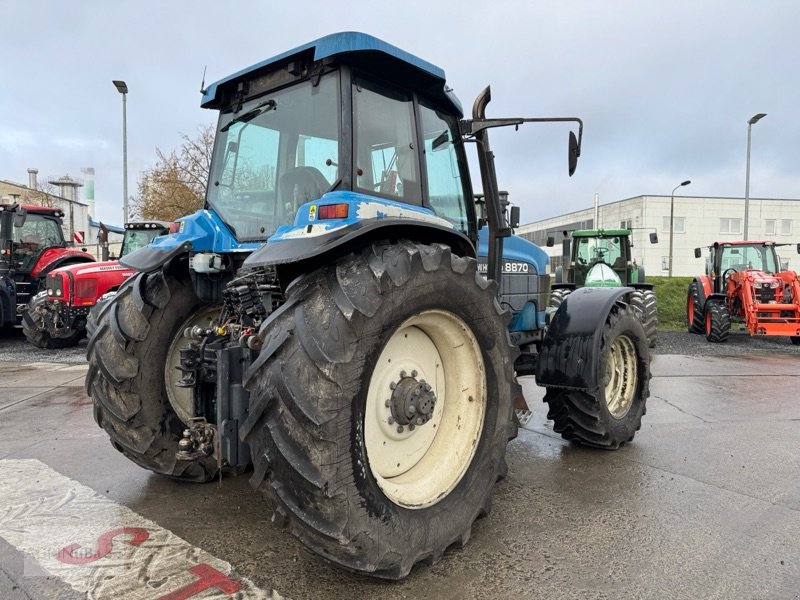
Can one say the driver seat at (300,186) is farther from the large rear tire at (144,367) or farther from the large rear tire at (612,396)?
the large rear tire at (612,396)

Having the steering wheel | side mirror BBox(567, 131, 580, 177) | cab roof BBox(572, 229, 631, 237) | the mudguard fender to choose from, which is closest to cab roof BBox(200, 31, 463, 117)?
side mirror BBox(567, 131, 580, 177)

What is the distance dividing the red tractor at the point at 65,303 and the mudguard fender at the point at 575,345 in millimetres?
9114

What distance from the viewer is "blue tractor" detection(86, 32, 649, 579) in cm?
223

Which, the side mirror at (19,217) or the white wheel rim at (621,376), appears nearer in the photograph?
the white wheel rim at (621,376)

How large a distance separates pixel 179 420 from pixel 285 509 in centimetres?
159

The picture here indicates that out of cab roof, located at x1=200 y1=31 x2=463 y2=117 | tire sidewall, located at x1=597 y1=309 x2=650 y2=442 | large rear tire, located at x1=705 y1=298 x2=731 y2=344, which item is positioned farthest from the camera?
large rear tire, located at x1=705 y1=298 x2=731 y2=344

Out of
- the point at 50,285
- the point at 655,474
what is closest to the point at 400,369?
the point at 655,474

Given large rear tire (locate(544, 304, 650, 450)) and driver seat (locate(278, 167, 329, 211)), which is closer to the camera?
driver seat (locate(278, 167, 329, 211))

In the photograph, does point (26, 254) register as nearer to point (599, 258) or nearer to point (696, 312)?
point (599, 258)

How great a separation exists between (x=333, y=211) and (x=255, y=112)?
1230 millimetres

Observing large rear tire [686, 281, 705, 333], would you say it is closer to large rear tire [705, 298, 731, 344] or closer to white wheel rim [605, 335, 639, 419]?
large rear tire [705, 298, 731, 344]

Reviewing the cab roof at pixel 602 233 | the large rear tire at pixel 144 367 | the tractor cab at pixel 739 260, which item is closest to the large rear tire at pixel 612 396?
the large rear tire at pixel 144 367

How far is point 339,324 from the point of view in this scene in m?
2.25

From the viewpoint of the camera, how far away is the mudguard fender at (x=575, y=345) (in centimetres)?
408
